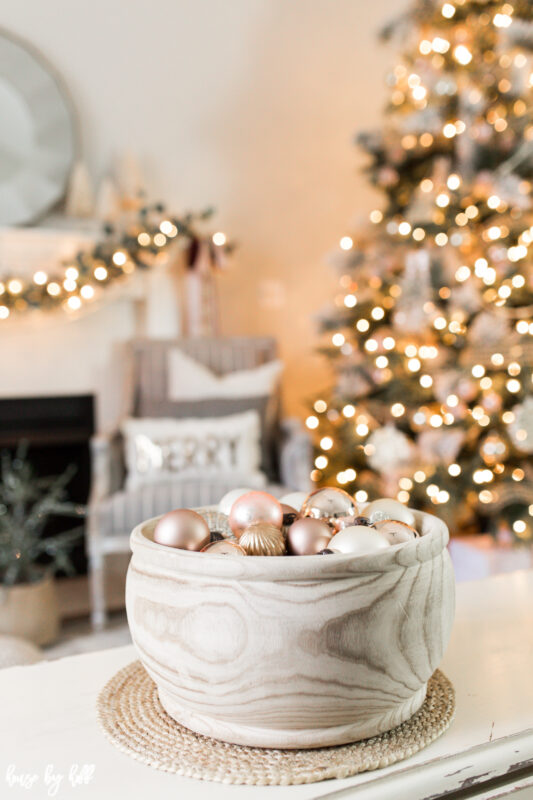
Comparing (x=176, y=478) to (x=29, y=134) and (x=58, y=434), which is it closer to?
(x=58, y=434)

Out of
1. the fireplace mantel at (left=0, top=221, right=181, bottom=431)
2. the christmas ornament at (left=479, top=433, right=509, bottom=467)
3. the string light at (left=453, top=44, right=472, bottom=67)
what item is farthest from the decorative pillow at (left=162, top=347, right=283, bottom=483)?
the string light at (left=453, top=44, right=472, bottom=67)

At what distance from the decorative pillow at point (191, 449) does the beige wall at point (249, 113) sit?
91 cm

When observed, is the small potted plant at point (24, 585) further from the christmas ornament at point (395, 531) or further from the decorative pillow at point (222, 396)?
the christmas ornament at point (395, 531)

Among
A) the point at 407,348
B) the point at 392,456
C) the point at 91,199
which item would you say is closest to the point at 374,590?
the point at 392,456

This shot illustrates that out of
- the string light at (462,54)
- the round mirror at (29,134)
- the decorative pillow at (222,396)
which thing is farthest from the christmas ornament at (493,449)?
the round mirror at (29,134)

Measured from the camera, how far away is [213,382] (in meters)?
2.85

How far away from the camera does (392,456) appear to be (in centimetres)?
259

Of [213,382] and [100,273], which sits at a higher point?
[100,273]

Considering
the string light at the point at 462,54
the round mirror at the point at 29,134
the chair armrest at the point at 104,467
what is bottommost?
the chair armrest at the point at 104,467

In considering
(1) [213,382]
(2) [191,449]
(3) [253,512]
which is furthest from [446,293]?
(3) [253,512]

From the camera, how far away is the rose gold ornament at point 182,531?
2.00 feet

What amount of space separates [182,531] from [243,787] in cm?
20

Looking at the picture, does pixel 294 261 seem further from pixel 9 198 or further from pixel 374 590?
pixel 374 590

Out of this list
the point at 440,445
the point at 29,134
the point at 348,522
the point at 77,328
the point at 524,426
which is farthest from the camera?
the point at 77,328
